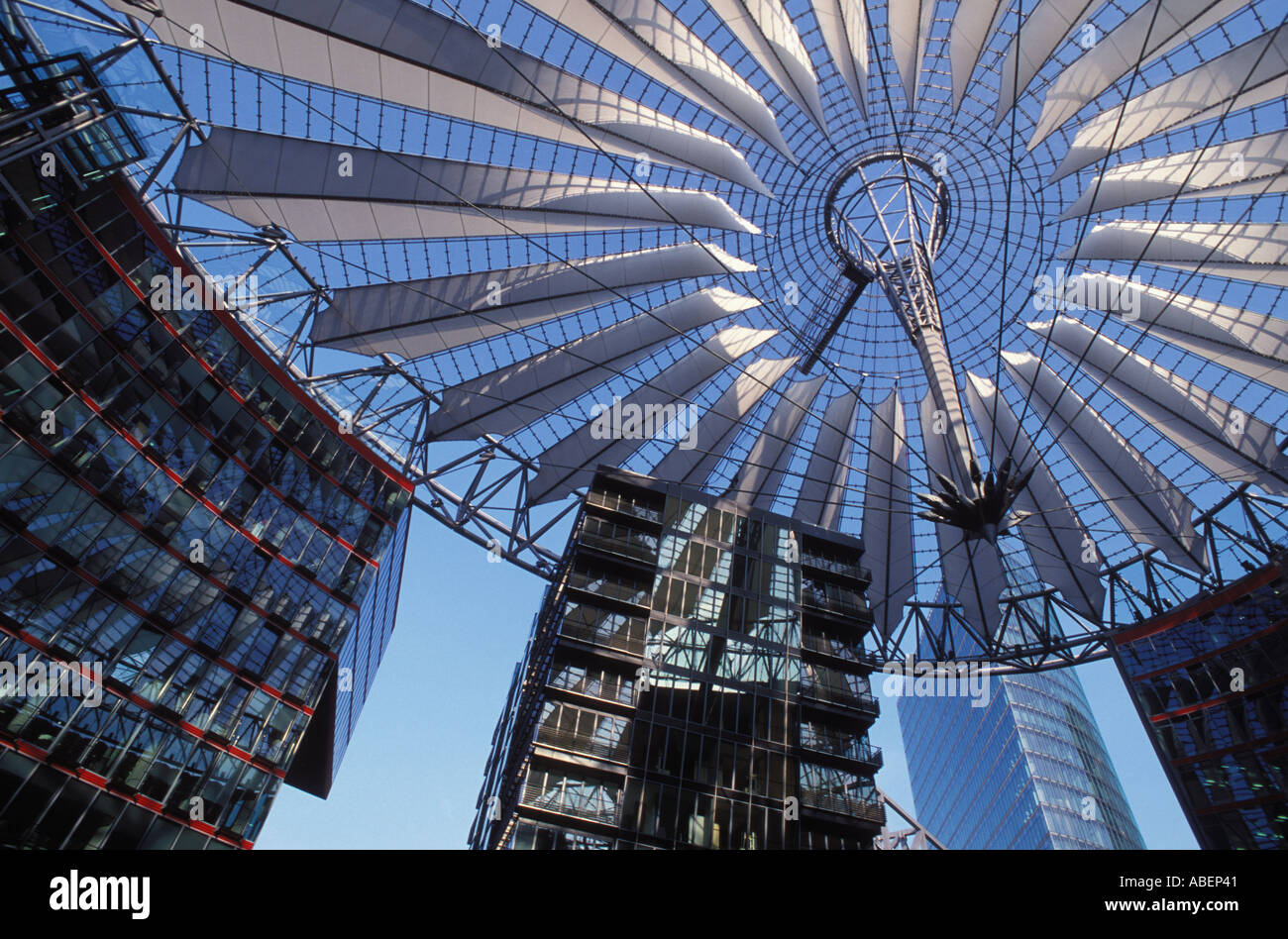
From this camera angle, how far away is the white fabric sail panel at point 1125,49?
21.0 metres

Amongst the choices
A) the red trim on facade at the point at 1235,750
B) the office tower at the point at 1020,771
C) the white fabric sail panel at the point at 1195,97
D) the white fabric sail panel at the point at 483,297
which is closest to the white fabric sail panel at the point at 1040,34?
the white fabric sail panel at the point at 1195,97

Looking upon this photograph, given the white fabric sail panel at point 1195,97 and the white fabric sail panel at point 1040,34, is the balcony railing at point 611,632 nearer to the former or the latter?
the white fabric sail panel at point 1040,34

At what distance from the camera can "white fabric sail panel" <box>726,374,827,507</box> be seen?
3497cm

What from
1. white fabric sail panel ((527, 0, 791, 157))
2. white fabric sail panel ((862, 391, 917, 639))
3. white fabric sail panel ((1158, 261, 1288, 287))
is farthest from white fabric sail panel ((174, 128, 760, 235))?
white fabric sail panel ((1158, 261, 1288, 287))

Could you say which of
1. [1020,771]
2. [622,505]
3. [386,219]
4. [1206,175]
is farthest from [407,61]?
[1020,771]

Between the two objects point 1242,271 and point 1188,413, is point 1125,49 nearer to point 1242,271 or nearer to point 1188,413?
point 1242,271

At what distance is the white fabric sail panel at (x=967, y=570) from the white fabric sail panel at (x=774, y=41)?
635 inches

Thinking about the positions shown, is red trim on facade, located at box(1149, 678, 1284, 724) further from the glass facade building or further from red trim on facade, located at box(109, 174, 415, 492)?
red trim on facade, located at box(109, 174, 415, 492)

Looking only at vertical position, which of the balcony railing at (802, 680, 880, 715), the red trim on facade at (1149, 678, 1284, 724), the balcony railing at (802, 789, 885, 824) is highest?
the red trim on facade at (1149, 678, 1284, 724)

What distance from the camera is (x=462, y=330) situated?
29.5 metres

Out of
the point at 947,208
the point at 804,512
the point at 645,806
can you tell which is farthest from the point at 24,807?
the point at 947,208

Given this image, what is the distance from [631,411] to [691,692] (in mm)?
11304

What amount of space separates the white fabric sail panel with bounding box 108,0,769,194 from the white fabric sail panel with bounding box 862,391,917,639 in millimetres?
18004

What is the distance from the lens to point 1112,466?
3294 centimetres
